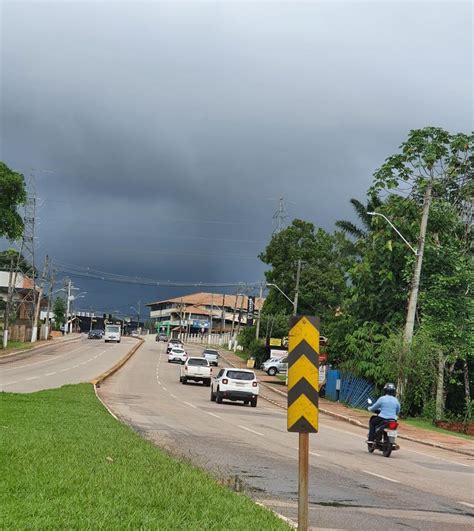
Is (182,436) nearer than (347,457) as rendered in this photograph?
No

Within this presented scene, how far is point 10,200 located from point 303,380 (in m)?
47.1

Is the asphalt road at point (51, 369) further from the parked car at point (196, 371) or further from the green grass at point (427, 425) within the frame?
the green grass at point (427, 425)

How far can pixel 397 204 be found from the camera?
4019 cm

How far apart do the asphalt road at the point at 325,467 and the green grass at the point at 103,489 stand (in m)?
1.24

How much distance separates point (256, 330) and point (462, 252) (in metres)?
45.9

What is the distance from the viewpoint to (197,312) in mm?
176875

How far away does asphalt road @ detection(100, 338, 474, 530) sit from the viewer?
10.6 meters

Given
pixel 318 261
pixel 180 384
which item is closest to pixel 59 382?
pixel 180 384

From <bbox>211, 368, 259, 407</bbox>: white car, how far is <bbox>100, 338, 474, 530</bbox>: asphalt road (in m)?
3.47

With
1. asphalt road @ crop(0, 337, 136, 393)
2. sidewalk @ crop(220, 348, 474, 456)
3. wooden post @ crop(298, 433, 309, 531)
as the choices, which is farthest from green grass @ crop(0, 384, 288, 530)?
asphalt road @ crop(0, 337, 136, 393)

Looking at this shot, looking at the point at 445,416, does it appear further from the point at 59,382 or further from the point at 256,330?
the point at 256,330

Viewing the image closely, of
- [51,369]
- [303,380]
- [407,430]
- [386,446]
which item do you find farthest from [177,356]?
[303,380]

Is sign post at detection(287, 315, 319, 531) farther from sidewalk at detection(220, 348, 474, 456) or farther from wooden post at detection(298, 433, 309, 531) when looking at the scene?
sidewalk at detection(220, 348, 474, 456)

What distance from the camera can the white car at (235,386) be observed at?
35.3m
